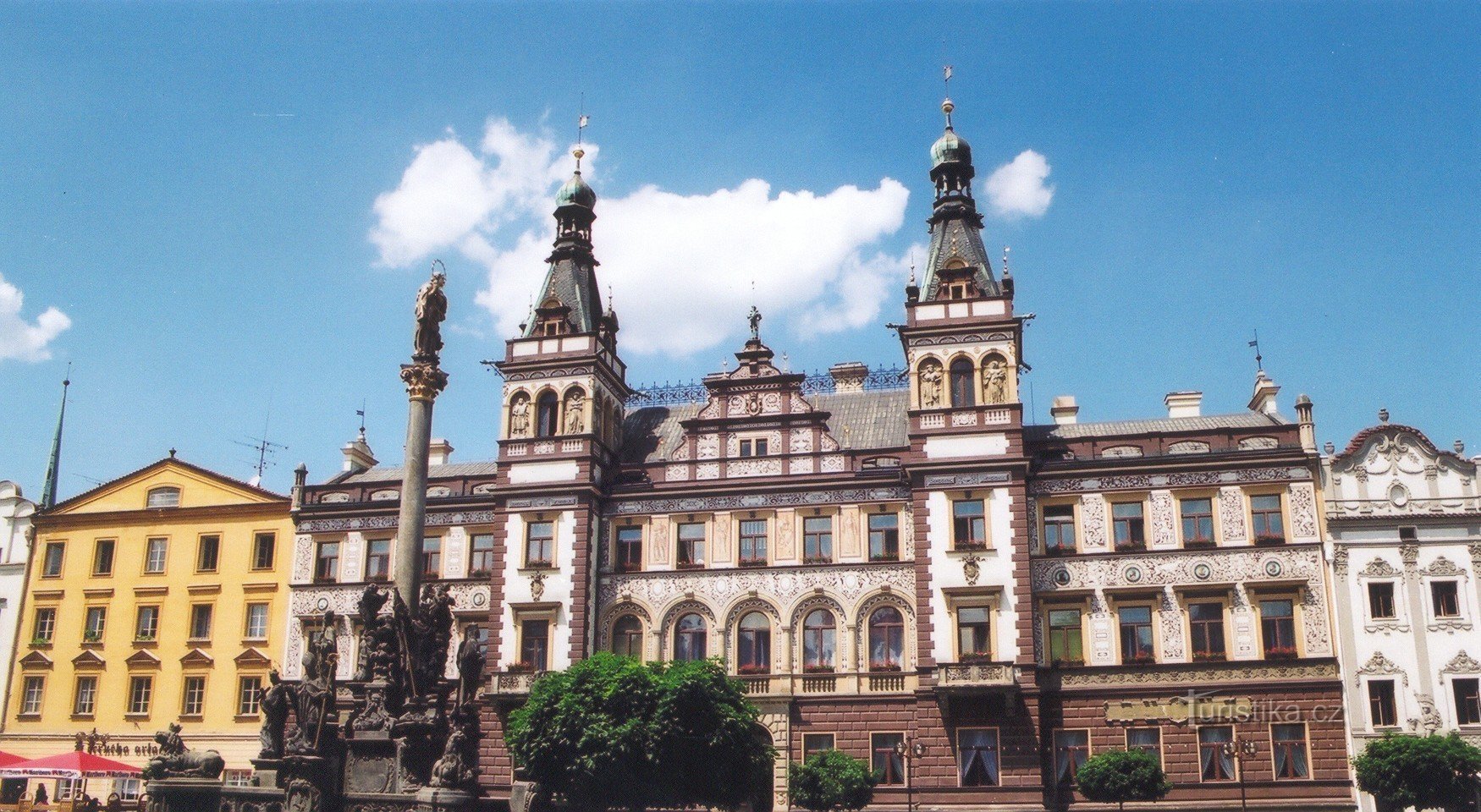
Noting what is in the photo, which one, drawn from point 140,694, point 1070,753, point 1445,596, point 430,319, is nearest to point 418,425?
point 430,319

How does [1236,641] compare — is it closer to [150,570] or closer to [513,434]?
[513,434]

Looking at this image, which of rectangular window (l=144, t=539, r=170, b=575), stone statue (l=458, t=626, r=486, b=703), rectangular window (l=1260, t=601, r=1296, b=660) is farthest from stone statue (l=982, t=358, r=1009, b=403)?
rectangular window (l=144, t=539, r=170, b=575)


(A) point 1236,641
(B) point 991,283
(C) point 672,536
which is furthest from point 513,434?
(A) point 1236,641

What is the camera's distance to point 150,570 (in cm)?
5031

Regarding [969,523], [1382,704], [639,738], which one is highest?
[969,523]

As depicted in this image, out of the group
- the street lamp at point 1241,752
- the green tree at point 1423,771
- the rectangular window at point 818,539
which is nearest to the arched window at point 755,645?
the rectangular window at point 818,539

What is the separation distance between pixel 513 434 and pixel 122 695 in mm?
18051

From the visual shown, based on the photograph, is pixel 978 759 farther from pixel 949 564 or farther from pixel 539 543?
pixel 539 543

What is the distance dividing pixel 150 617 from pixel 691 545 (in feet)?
71.2

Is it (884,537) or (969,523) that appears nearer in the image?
(969,523)

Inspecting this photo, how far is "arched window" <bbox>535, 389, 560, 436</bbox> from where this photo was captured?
4625cm

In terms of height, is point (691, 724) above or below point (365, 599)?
below

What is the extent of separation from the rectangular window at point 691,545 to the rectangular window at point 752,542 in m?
1.39

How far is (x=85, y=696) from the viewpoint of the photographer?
4919 centimetres
